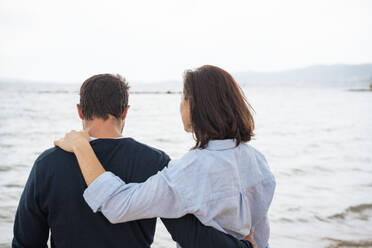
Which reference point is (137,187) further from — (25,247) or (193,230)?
(25,247)

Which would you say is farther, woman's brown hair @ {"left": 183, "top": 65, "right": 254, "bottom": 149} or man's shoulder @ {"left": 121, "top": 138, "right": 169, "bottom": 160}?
man's shoulder @ {"left": 121, "top": 138, "right": 169, "bottom": 160}

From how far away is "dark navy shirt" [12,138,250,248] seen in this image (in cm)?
173

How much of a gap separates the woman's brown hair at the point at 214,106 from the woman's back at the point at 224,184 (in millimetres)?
53

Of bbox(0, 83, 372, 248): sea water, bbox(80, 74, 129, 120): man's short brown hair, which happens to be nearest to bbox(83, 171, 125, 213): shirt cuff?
bbox(80, 74, 129, 120): man's short brown hair

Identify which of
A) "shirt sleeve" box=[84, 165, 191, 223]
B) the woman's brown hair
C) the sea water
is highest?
the woman's brown hair

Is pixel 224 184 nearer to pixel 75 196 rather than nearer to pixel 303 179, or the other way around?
pixel 75 196

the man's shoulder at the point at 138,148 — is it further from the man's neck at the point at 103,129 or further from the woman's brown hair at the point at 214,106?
the woman's brown hair at the point at 214,106

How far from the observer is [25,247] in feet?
6.47

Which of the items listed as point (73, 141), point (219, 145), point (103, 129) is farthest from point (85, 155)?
point (219, 145)

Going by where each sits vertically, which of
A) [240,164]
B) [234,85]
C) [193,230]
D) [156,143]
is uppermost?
[234,85]

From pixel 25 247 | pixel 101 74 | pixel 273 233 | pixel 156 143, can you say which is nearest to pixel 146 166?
pixel 101 74

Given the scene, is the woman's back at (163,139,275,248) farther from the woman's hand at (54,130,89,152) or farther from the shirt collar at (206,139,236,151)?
the woman's hand at (54,130,89,152)

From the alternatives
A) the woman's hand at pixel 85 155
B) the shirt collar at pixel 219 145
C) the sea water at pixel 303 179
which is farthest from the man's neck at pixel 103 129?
the sea water at pixel 303 179

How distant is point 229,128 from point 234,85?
0.21 meters
